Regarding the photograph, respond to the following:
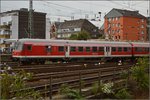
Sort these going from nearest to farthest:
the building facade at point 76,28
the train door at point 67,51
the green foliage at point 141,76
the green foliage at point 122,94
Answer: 1. the green foliage at point 122,94
2. the green foliage at point 141,76
3. the train door at point 67,51
4. the building facade at point 76,28

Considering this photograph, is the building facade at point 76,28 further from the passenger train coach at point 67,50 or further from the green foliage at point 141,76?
the green foliage at point 141,76

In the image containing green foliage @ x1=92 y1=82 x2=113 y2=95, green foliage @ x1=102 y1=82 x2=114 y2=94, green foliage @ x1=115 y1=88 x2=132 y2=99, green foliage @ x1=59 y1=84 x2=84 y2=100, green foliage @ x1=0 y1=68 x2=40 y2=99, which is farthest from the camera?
green foliage @ x1=115 y1=88 x2=132 y2=99

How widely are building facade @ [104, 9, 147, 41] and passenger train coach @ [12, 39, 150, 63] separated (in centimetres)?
4362

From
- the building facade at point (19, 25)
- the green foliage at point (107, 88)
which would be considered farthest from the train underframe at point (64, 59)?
the building facade at point (19, 25)

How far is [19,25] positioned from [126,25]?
32054 millimetres

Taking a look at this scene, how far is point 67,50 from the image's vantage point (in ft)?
94.9

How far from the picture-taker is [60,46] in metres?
28.3

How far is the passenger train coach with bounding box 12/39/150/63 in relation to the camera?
86.3 feet

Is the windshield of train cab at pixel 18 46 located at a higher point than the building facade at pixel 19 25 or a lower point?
lower

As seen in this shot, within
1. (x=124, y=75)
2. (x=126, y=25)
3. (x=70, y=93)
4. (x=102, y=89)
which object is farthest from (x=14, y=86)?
(x=126, y=25)

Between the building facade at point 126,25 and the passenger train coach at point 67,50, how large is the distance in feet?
143

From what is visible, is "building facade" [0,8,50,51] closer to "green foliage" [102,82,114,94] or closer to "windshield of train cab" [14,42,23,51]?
"windshield of train cab" [14,42,23,51]

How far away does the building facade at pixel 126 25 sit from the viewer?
260 ft

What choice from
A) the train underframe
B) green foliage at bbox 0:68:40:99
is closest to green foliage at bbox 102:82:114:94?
green foliage at bbox 0:68:40:99
